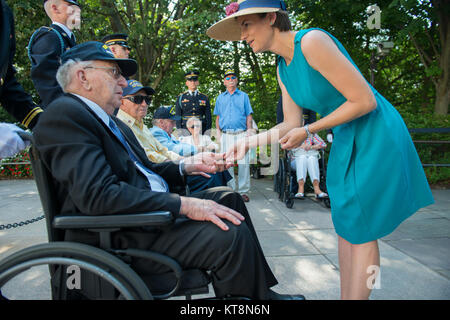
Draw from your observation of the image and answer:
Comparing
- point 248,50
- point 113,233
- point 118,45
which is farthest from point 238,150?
point 248,50

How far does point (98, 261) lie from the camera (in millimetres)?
1272

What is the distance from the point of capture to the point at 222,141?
617cm

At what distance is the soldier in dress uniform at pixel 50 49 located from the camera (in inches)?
98.2

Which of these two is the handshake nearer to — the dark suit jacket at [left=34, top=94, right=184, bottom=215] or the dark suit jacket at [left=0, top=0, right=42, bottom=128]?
the dark suit jacket at [left=34, top=94, right=184, bottom=215]

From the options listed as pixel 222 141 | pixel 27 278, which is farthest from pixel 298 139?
pixel 222 141

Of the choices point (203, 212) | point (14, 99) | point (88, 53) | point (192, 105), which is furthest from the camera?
point (192, 105)

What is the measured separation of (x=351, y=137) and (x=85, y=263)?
136 cm

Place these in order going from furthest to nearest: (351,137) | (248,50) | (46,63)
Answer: (248,50) → (46,63) → (351,137)

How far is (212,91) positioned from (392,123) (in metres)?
11.7

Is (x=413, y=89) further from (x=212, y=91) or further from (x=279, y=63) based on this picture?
(x=279, y=63)

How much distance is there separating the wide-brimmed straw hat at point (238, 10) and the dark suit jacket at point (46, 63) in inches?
53.1

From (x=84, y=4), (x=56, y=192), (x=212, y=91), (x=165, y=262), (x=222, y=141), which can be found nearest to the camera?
(x=165, y=262)

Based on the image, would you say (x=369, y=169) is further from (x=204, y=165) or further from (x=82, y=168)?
(x=82, y=168)

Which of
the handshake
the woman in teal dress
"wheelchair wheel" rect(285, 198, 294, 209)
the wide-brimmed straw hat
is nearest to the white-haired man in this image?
the woman in teal dress
